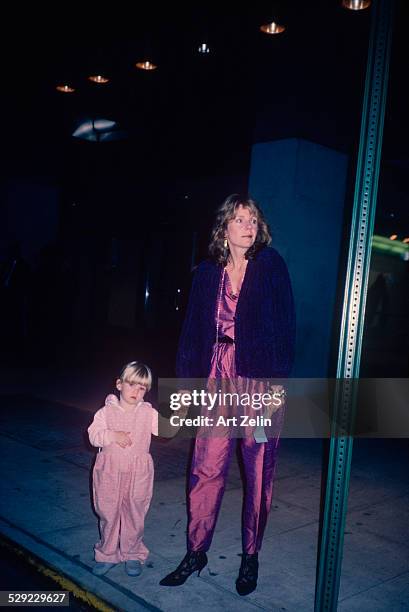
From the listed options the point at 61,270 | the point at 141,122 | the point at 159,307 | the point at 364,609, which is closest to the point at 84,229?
the point at 61,270

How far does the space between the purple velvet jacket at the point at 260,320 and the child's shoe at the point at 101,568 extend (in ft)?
4.08

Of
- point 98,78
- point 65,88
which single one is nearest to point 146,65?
point 98,78

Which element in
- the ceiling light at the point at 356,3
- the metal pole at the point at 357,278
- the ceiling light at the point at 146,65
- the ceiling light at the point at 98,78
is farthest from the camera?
the ceiling light at the point at 98,78

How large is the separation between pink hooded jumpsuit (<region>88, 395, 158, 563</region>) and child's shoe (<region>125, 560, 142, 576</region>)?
0.11ft

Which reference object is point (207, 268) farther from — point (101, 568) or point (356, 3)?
point (356, 3)

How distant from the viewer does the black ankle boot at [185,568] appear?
308 cm

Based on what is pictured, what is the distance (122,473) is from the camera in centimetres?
310

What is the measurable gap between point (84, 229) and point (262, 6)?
964 centimetres

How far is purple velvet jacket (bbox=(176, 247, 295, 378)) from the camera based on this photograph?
9.86ft

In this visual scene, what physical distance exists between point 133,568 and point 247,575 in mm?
668

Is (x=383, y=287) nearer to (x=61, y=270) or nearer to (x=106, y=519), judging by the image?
(x=61, y=270)

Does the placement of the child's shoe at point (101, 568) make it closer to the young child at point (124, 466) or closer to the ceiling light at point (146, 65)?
the young child at point (124, 466)

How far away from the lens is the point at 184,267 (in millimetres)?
11781

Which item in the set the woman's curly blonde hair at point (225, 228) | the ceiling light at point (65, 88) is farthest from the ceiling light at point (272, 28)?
the ceiling light at point (65, 88)
